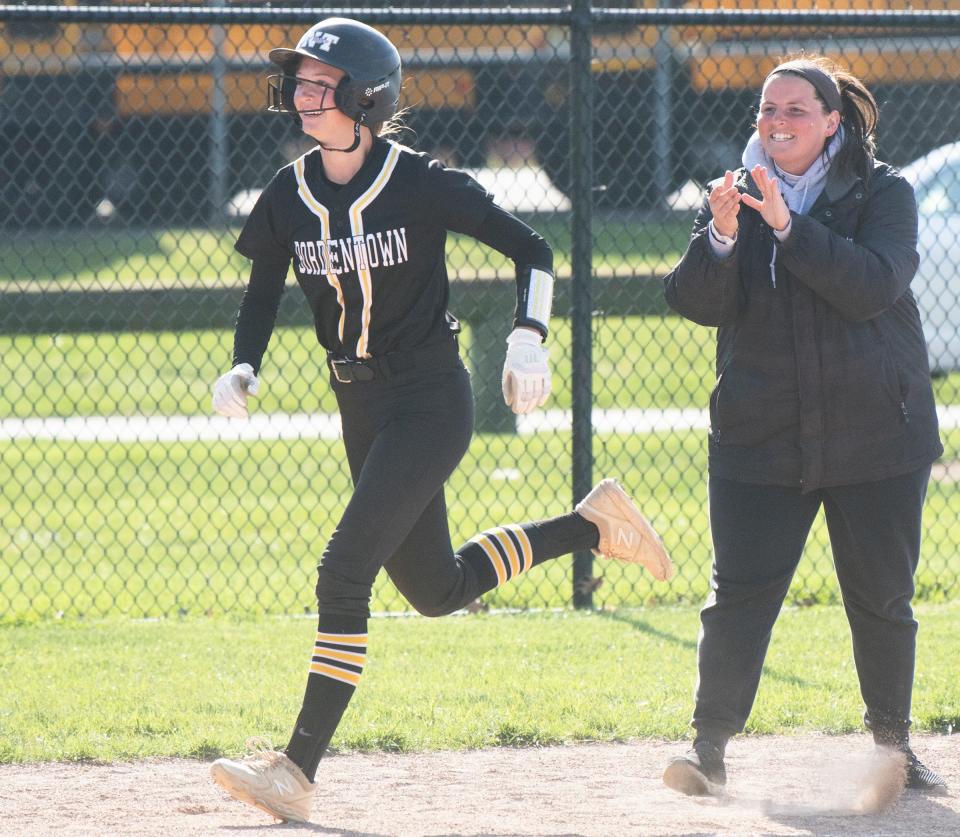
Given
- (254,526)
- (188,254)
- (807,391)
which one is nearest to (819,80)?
(807,391)

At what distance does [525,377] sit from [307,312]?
4.66 m

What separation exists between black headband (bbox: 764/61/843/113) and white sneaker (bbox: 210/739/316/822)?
2050 millimetres

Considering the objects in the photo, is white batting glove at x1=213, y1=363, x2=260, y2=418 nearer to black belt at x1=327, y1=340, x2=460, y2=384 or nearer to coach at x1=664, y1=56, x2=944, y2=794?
black belt at x1=327, y1=340, x2=460, y2=384

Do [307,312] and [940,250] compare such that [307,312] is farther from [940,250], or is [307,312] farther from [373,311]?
[373,311]

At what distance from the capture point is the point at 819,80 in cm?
371

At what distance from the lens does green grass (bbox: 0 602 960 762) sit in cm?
456

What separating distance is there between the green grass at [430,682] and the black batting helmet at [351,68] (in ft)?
5.99

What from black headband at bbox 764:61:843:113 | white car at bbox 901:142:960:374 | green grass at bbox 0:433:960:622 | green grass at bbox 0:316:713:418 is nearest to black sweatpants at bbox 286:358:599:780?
black headband at bbox 764:61:843:113

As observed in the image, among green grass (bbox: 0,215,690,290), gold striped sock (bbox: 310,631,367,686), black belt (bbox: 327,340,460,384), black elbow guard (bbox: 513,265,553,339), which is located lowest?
gold striped sock (bbox: 310,631,367,686)

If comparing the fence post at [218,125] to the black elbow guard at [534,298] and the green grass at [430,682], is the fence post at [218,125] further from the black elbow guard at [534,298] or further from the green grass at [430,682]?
the black elbow guard at [534,298]

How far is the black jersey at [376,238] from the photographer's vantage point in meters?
3.89

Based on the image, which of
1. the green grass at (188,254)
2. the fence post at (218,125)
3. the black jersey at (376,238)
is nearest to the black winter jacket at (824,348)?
the black jersey at (376,238)

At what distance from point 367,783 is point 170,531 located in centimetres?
388

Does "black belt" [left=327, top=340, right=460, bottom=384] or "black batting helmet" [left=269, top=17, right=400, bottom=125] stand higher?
"black batting helmet" [left=269, top=17, right=400, bottom=125]
